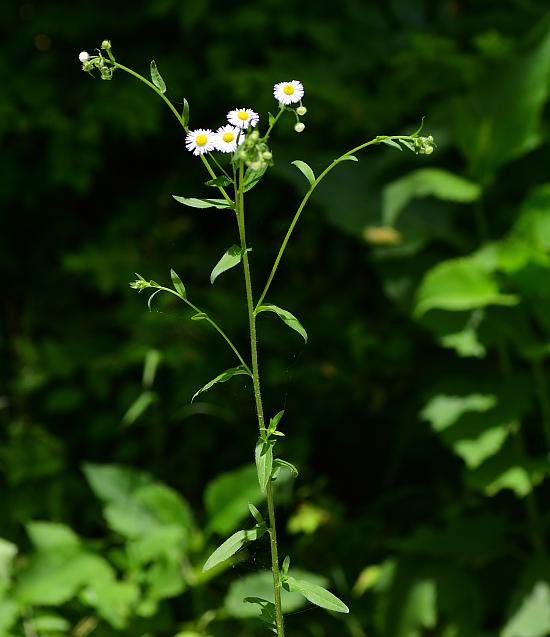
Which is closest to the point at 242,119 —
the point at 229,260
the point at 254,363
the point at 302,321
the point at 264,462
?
the point at 229,260

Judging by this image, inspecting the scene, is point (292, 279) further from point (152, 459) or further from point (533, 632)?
point (533, 632)

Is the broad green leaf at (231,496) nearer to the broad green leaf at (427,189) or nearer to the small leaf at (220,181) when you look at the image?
the broad green leaf at (427,189)

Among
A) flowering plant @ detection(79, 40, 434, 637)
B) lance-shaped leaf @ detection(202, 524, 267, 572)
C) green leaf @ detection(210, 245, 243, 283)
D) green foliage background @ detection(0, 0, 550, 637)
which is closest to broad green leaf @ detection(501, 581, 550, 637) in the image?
green foliage background @ detection(0, 0, 550, 637)

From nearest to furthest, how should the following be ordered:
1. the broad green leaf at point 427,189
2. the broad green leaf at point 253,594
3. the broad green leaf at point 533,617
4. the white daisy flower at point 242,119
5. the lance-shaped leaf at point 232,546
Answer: the white daisy flower at point 242,119
the lance-shaped leaf at point 232,546
the broad green leaf at point 253,594
the broad green leaf at point 533,617
the broad green leaf at point 427,189

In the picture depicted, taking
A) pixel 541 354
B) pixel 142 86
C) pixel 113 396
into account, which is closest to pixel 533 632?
pixel 541 354

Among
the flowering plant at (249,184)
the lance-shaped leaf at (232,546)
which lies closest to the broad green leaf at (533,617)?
the flowering plant at (249,184)

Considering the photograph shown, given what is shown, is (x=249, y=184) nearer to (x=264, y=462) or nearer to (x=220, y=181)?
(x=220, y=181)

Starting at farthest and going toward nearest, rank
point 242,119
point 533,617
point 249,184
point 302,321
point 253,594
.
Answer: point 302,321
point 533,617
point 253,594
point 249,184
point 242,119
